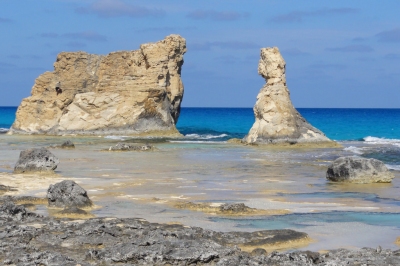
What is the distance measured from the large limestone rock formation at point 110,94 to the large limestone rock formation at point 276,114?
1232 centimetres

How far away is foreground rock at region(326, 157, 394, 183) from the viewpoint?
1677 cm

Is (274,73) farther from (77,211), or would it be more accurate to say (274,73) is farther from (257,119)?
(77,211)

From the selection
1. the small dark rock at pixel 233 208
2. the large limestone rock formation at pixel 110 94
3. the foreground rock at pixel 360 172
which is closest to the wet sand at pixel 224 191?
the small dark rock at pixel 233 208

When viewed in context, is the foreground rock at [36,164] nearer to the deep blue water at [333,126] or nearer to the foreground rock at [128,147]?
the foreground rock at [128,147]

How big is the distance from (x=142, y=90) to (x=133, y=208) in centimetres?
3613

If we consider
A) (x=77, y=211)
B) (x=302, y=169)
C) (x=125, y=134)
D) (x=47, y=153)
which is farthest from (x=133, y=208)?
(x=125, y=134)

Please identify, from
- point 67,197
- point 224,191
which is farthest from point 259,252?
point 224,191

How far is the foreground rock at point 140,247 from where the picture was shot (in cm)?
751

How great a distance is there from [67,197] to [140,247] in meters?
4.28

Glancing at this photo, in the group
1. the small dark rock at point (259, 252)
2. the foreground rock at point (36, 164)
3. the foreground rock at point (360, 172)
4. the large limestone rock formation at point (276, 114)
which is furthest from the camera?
the large limestone rock formation at point (276, 114)

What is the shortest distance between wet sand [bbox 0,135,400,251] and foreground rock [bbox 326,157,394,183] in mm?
371

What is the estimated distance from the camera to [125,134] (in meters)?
47.2

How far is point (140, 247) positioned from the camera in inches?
311

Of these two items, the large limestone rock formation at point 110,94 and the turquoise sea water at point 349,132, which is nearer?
the turquoise sea water at point 349,132
